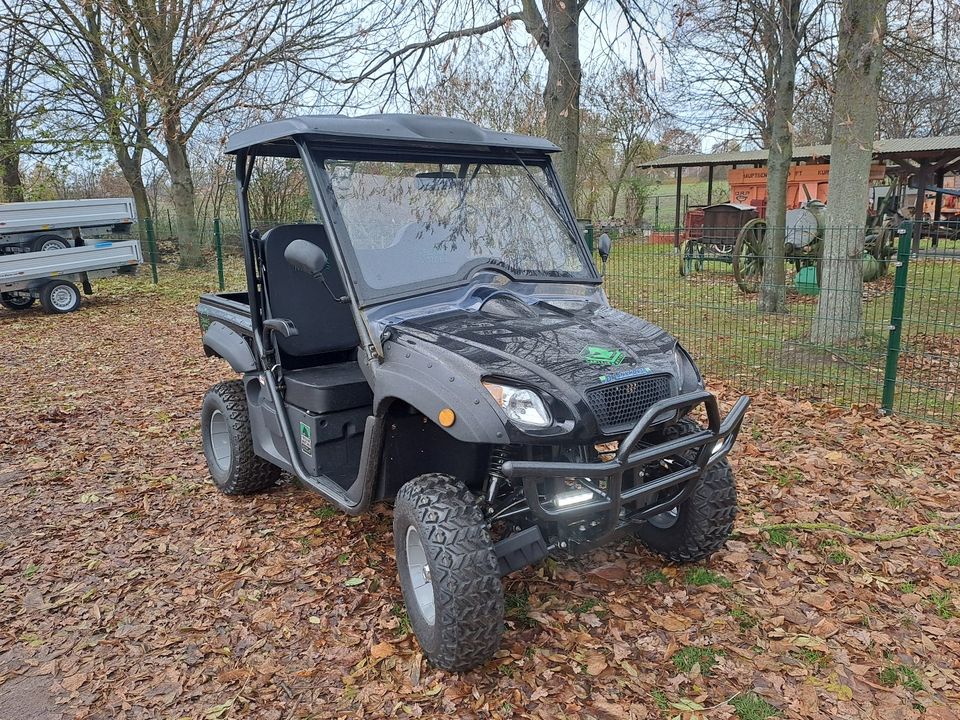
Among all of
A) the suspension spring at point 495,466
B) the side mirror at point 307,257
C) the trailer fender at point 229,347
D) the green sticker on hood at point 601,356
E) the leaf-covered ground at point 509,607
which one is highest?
the side mirror at point 307,257

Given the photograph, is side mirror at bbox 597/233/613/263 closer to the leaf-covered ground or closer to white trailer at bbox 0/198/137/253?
the leaf-covered ground

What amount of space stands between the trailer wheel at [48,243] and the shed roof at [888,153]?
14.1 m

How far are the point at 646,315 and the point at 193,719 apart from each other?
6.62m

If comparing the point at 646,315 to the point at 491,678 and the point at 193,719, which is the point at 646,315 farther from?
the point at 193,719

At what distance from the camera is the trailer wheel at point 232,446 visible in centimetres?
437

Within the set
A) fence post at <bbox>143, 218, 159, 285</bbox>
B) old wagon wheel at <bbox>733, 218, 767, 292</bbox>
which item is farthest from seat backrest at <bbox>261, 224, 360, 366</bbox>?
fence post at <bbox>143, 218, 159, 285</bbox>

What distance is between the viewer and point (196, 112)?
1623 cm

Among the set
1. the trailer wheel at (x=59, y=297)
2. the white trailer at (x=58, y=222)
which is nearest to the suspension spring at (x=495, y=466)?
the trailer wheel at (x=59, y=297)

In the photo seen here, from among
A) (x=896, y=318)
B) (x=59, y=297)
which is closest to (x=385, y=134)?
(x=896, y=318)

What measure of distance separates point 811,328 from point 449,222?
5113 millimetres

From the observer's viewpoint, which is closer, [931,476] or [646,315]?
[931,476]

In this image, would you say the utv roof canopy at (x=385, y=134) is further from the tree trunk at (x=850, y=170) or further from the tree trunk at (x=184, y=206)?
the tree trunk at (x=184, y=206)

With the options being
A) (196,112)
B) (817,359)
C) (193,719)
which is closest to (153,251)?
(196,112)

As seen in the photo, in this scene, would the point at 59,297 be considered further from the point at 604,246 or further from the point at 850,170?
the point at 850,170
